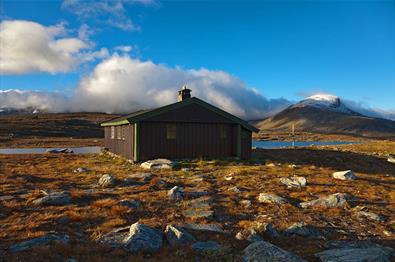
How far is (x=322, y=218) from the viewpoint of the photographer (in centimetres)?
1237

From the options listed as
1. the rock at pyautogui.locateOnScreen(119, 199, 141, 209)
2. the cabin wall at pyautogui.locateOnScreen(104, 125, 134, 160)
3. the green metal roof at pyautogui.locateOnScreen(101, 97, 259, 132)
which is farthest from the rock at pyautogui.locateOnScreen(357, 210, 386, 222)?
the cabin wall at pyautogui.locateOnScreen(104, 125, 134, 160)

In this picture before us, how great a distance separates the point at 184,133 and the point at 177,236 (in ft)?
61.8

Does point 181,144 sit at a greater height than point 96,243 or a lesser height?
greater

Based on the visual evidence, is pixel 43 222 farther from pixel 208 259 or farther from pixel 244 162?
pixel 244 162

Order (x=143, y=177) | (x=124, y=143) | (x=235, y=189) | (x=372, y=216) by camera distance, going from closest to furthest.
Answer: (x=372, y=216) < (x=235, y=189) < (x=143, y=177) < (x=124, y=143)

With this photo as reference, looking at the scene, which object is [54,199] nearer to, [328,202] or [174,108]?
[328,202]

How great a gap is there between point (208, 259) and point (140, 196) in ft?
22.9

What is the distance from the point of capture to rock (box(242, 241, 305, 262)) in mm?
7973

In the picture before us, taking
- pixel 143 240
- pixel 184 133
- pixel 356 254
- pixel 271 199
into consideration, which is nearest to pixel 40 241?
pixel 143 240

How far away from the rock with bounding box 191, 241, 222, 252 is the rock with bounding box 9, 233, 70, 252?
3351 millimetres

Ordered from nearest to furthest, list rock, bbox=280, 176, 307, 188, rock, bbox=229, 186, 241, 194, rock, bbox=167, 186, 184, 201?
rock, bbox=167, 186, 184, 201
rock, bbox=229, 186, 241, 194
rock, bbox=280, 176, 307, 188

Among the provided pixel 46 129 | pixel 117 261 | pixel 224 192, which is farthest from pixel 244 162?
pixel 46 129

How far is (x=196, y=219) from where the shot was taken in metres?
11.7

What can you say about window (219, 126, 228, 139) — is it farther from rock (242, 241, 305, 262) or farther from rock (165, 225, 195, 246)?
rock (242, 241, 305, 262)
